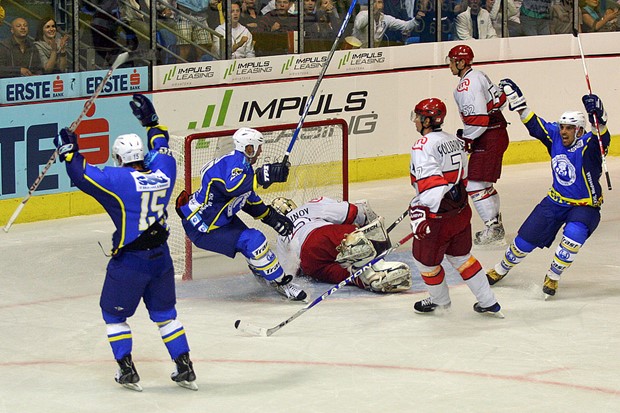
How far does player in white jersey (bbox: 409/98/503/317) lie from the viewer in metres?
6.76

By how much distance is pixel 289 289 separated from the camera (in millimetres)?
7492

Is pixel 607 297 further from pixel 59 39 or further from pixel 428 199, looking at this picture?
pixel 59 39

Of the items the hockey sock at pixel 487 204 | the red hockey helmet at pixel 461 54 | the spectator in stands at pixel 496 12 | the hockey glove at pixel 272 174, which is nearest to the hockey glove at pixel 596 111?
the red hockey helmet at pixel 461 54

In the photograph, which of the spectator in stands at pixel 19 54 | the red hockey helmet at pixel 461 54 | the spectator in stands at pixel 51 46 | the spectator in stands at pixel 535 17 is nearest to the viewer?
the red hockey helmet at pixel 461 54

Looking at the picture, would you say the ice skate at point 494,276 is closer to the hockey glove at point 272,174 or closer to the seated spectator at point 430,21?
the hockey glove at point 272,174

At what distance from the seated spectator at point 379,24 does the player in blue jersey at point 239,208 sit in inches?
173

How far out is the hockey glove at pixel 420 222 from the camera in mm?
6727

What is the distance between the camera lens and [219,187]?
7.29 meters

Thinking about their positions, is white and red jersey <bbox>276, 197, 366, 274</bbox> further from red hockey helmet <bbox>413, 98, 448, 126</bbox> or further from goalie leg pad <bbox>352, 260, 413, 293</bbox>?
red hockey helmet <bbox>413, 98, 448, 126</bbox>

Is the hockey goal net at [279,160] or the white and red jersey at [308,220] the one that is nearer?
the white and red jersey at [308,220]

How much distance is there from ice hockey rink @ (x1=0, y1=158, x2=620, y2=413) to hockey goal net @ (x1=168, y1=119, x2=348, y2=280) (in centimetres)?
30

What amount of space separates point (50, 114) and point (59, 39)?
63 cm

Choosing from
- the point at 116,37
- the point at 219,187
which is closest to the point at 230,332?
the point at 219,187

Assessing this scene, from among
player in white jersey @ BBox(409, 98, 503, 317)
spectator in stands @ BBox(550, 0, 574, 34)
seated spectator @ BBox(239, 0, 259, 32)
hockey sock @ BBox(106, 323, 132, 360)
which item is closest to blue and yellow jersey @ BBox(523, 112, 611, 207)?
player in white jersey @ BBox(409, 98, 503, 317)
